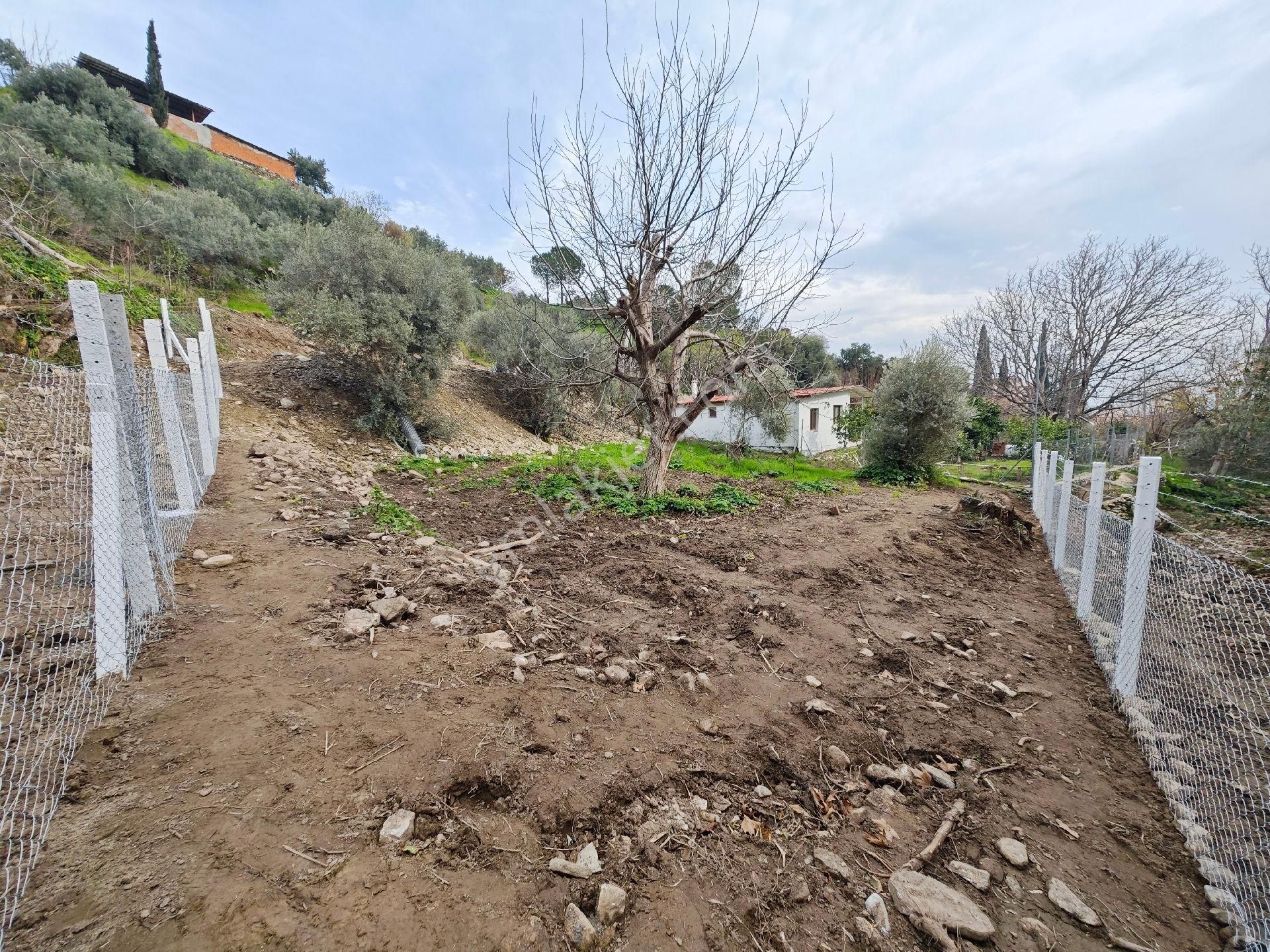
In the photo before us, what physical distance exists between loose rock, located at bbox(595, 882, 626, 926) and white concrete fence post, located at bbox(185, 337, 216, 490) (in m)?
5.81

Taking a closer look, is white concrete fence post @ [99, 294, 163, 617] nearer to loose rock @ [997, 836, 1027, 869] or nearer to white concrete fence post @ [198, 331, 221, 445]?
white concrete fence post @ [198, 331, 221, 445]

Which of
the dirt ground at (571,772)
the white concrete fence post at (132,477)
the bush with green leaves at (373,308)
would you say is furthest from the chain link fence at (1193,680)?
the bush with green leaves at (373,308)

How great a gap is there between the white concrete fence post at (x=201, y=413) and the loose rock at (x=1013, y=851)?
700cm

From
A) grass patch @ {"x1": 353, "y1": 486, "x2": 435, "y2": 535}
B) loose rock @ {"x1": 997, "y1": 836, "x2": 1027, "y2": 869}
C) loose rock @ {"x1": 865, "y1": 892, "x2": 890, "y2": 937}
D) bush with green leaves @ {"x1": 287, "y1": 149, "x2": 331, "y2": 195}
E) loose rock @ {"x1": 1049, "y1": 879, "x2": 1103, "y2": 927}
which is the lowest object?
loose rock @ {"x1": 1049, "y1": 879, "x2": 1103, "y2": 927}

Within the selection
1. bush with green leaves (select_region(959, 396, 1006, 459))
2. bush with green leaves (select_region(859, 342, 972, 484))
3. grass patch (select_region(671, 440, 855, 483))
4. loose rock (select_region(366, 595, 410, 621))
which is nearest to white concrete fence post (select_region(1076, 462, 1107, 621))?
loose rock (select_region(366, 595, 410, 621))

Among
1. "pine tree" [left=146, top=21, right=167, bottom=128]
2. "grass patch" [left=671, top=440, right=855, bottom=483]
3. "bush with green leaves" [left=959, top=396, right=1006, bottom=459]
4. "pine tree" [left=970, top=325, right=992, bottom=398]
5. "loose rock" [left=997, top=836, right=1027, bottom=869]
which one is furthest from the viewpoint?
"pine tree" [left=146, top=21, right=167, bottom=128]

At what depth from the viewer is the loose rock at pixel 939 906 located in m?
1.56

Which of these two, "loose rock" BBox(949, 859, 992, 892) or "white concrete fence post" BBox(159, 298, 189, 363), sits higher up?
"white concrete fence post" BBox(159, 298, 189, 363)

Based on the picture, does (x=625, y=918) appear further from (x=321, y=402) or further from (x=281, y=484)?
(x=321, y=402)

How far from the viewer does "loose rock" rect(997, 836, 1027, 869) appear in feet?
6.04

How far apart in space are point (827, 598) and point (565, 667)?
8.46ft

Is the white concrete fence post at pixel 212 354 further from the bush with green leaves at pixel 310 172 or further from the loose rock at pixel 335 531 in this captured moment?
the bush with green leaves at pixel 310 172

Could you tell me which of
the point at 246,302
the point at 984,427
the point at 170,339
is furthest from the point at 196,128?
the point at 984,427

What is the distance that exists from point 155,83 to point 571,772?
134 feet
